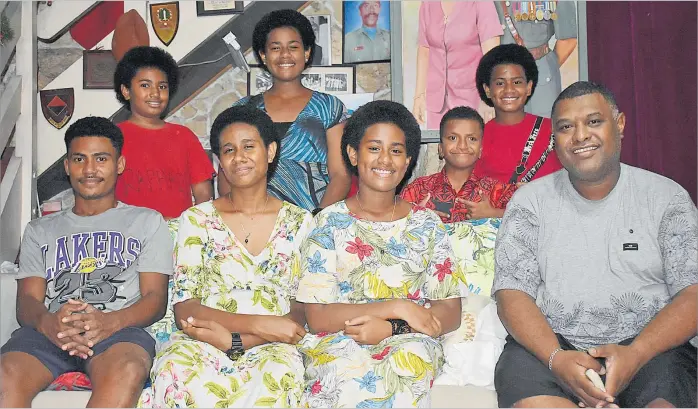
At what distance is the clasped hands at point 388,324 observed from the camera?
7.18 feet

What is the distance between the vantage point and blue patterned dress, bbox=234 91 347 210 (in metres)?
3.17

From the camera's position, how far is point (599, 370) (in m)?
2.00

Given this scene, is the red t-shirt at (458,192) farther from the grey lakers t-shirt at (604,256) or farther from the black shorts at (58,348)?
the black shorts at (58,348)

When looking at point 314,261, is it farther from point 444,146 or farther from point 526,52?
point 526,52

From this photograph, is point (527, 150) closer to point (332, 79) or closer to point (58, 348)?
point (332, 79)

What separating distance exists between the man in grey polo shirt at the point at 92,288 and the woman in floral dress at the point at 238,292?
0.13m

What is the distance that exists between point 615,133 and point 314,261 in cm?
Answer: 100

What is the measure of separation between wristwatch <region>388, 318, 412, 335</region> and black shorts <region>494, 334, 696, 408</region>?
0.30 meters

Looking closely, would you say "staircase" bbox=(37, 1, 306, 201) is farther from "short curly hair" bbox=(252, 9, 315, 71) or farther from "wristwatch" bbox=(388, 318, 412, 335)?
"wristwatch" bbox=(388, 318, 412, 335)

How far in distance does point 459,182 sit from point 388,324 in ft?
3.47

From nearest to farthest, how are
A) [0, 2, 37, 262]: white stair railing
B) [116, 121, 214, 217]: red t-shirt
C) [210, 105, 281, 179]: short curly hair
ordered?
[210, 105, 281, 179]: short curly hair → [116, 121, 214, 217]: red t-shirt → [0, 2, 37, 262]: white stair railing

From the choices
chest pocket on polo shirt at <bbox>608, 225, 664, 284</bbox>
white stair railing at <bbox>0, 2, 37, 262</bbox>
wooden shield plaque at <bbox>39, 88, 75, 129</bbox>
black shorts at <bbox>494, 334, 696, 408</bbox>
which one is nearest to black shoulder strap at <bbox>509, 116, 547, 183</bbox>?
chest pocket on polo shirt at <bbox>608, 225, 664, 284</bbox>

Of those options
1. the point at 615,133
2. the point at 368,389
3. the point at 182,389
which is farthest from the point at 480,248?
the point at 182,389

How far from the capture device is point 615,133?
7.58ft
